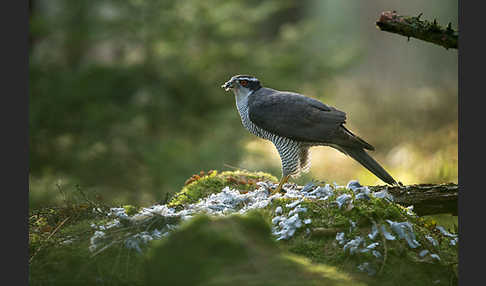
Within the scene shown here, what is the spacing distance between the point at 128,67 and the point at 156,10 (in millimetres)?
1211

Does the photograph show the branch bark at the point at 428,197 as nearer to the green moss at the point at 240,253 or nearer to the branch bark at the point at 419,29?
the green moss at the point at 240,253

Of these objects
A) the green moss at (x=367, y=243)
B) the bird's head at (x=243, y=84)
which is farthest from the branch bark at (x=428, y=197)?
the bird's head at (x=243, y=84)

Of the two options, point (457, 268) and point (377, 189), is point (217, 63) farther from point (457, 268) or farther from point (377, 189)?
point (457, 268)

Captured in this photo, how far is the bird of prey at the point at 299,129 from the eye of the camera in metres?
4.79

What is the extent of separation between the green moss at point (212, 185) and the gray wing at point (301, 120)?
0.71m

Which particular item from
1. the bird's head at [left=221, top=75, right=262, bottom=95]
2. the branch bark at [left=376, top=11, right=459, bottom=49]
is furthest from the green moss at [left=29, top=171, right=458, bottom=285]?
the bird's head at [left=221, top=75, right=262, bottom=95]

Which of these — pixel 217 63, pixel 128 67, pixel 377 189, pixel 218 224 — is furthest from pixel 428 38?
pixel 128 67

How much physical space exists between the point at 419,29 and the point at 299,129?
1.59 meters

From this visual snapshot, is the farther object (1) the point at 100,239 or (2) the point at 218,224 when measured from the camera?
(1) the point at 100,239

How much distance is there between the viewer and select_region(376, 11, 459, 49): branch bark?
3648 millimetres

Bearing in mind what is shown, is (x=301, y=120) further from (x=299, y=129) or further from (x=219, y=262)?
(x=219, y=262)

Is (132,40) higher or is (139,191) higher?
(132,40)

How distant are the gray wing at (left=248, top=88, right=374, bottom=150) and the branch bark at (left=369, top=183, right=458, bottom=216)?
0.54 metres

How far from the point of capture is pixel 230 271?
2289 mm
